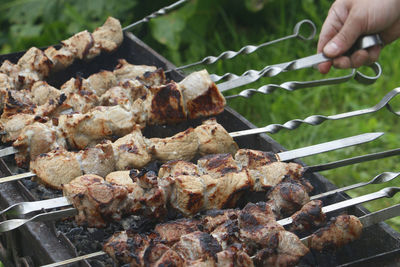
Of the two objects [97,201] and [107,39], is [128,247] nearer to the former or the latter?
[97,201]

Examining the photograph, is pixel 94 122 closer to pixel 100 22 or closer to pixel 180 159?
pixel 180 159

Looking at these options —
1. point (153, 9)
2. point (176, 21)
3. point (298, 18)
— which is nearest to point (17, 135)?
point (176, 21)

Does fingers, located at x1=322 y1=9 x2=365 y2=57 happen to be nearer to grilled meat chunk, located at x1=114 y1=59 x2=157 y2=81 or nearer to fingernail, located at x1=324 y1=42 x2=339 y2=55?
fingernail, located at x1=324 y1=42 x2=339 y2=55

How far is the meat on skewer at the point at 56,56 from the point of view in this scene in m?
3.18

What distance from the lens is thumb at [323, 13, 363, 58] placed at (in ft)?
9.75

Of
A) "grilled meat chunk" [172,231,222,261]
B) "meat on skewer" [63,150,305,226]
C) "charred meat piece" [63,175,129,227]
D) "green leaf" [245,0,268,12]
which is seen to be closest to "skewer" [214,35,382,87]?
"meat on skewer" [63,150,305,226]

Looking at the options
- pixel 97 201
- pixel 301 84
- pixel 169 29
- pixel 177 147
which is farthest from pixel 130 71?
pixel 169 29

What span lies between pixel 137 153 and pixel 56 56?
3.89 feet

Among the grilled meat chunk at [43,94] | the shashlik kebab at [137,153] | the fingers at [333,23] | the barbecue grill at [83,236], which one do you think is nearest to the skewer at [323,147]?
the shashlik kebab at [137,153]

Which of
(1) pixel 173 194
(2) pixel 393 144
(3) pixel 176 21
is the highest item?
(3) pixel 176 21

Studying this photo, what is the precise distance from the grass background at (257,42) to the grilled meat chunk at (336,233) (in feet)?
7.71

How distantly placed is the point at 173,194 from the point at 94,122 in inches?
26.2

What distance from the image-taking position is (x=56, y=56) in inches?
132

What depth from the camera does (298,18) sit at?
19.6 ft
